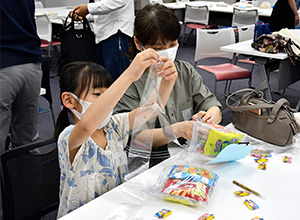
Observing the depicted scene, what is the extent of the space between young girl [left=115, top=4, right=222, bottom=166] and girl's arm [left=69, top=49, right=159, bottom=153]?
27cm

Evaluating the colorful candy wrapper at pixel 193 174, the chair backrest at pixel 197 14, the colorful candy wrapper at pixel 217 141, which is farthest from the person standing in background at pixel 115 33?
the chair backrest at pixel 197 14

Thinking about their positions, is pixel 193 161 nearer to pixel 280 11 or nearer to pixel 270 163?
pixel 270 163

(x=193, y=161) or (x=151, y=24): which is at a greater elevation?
(x=151, y=24)

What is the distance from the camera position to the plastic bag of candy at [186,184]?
86 centimetres

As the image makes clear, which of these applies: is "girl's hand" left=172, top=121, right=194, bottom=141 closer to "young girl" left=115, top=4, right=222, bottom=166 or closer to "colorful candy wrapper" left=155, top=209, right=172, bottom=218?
"young girl" left=115, top=4, right=222, bottom=166

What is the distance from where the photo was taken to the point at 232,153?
3.47 ft

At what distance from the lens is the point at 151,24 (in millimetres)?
1343

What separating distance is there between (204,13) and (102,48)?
12.6ft

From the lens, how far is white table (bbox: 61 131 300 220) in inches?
32.9

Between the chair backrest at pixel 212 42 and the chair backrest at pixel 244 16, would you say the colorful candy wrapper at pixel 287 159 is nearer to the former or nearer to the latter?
the chair backrest at pixel 212 42

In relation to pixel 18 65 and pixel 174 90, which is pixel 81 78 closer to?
pixel 174 90

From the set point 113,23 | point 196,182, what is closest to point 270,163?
point 196,182

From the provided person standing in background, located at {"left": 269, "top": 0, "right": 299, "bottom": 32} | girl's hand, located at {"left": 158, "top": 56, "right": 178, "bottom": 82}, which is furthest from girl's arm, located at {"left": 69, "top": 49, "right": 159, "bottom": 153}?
person standing in background, located at {"left": 269, "top": 0, "right": 299, "bottom": 32}

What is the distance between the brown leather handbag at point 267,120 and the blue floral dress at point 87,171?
0.56m
